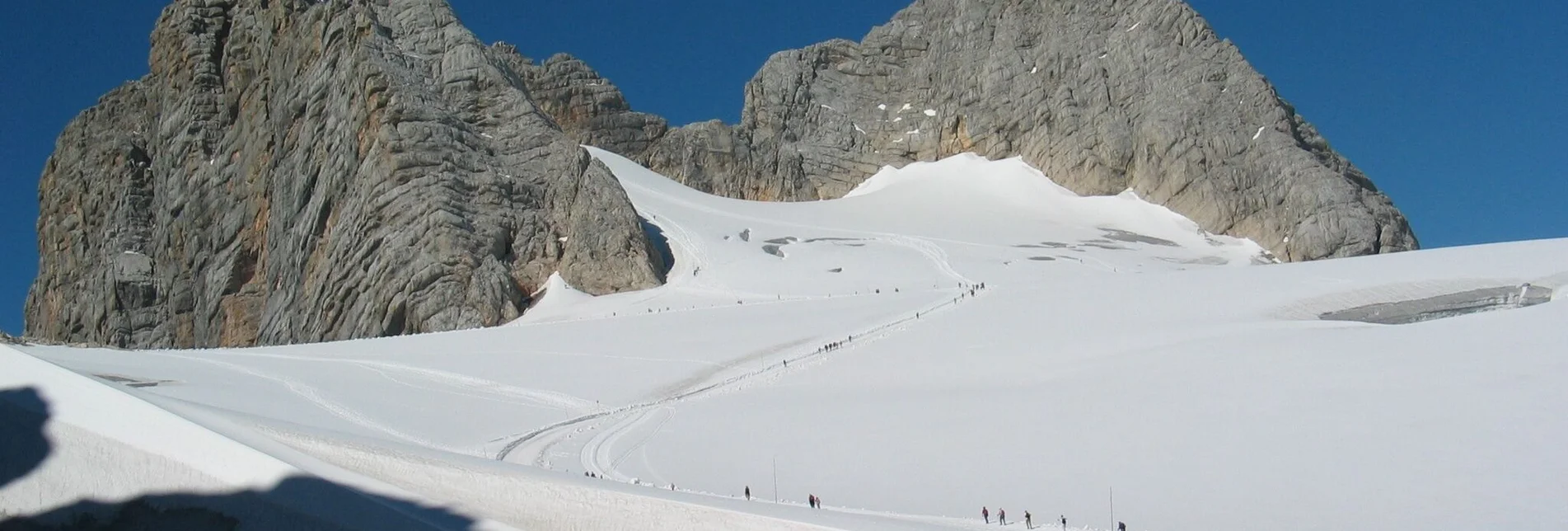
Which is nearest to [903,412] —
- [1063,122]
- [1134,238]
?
[1134,238]

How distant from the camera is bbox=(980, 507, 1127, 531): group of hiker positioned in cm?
1337

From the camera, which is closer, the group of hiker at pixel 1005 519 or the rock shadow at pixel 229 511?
the rock shadow at pixel 229 511

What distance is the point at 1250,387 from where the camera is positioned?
63.3 feet

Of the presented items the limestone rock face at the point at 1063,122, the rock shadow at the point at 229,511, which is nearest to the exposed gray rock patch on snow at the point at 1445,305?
the rock shadow at the point at 229,511

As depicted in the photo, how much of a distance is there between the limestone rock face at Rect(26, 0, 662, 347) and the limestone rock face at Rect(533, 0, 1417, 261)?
2664cm

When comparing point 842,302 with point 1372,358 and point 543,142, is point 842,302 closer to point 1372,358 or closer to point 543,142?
point 1372,358

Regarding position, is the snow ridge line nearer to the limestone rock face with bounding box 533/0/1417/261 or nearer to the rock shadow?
the rock shadow

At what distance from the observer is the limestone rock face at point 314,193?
5250 centimetres

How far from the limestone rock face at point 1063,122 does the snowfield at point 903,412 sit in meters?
35.4

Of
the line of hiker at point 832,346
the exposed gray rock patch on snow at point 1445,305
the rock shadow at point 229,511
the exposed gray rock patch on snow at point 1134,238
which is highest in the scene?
the exposed gray rock patch on snow at point 1134,238

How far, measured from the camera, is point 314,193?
60656mm

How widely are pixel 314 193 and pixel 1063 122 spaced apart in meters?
47.6

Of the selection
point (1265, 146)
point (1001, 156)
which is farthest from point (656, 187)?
point (1265, 146)

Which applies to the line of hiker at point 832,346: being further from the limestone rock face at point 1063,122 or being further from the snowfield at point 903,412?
the limestone rock face at point 1063,122
